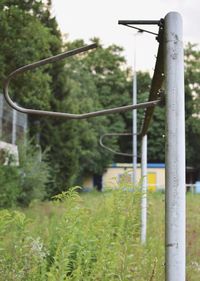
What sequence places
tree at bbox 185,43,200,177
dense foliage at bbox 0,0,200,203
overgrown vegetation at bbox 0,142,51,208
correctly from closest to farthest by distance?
dense foliage at bbox 0,0,200,203, overgrown vegetation at bbox 0,142,51,208, tree at bbox 185,43,200,177

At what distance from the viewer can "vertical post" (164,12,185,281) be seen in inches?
72.7

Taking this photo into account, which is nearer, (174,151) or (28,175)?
(174,151)

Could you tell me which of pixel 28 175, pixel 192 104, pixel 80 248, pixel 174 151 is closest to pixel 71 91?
pixel 28 175

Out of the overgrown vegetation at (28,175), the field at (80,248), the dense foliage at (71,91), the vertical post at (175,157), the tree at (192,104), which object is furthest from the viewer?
the tree at (192,104)

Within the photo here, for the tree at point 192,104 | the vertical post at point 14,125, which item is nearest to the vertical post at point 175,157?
the vertical post at point 14,125

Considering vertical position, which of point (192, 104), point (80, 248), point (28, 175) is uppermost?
point (192, 104)

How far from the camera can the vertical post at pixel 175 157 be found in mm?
1846

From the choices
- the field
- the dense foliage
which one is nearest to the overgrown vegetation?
the dense foliage

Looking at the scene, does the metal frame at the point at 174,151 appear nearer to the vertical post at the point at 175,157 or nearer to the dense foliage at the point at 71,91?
the vertical post at the point at 175,157

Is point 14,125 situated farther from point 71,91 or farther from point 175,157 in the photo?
point 175,157

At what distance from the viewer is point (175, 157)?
185 cm

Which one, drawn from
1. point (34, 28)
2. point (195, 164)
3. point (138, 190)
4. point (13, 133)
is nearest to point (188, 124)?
point (195, 164)

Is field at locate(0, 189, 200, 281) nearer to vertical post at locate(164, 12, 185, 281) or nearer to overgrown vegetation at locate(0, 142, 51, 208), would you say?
vertical post at locate(164, 12, 185, 281)

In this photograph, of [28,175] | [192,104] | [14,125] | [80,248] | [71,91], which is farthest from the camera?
[192,104]
